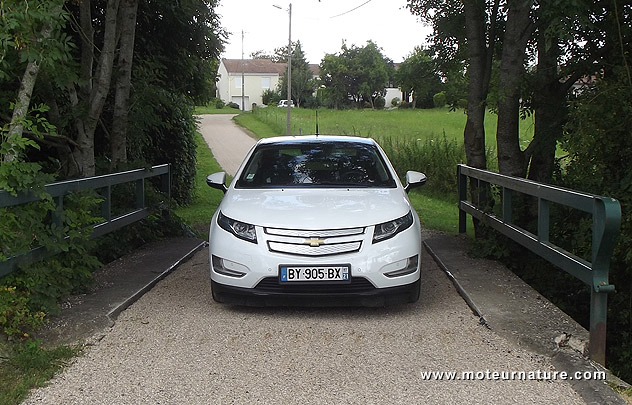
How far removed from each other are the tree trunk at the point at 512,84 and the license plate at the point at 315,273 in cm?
439

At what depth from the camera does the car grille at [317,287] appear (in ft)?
20.4

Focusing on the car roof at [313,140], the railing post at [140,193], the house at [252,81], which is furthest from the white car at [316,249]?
the house at [252,81]

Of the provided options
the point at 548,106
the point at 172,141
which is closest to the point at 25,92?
the point at 548,106

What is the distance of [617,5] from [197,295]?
18.0 ft

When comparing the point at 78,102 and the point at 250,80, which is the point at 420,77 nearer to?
the point at 78,102

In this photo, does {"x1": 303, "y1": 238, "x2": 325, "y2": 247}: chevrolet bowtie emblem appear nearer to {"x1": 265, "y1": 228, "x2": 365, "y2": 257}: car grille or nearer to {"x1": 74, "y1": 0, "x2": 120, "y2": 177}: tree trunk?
{"x1": 265, "y1": 228, "x2": 365, "y2": 257}: car grille

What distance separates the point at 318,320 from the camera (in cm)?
635

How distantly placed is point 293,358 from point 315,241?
125 cm

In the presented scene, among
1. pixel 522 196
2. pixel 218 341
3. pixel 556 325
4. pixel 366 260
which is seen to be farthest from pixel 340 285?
pixel 522 196

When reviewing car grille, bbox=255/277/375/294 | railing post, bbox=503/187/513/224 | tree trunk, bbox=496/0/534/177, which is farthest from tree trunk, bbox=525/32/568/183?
car grille, bbox=255/277/375/294

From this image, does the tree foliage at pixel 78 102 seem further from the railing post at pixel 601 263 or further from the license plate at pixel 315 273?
the railing post at pixel 601 263

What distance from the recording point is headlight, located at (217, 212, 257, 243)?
21.0 feet

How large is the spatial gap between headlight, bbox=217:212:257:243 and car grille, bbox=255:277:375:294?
1.29ft

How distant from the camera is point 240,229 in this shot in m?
6.48
